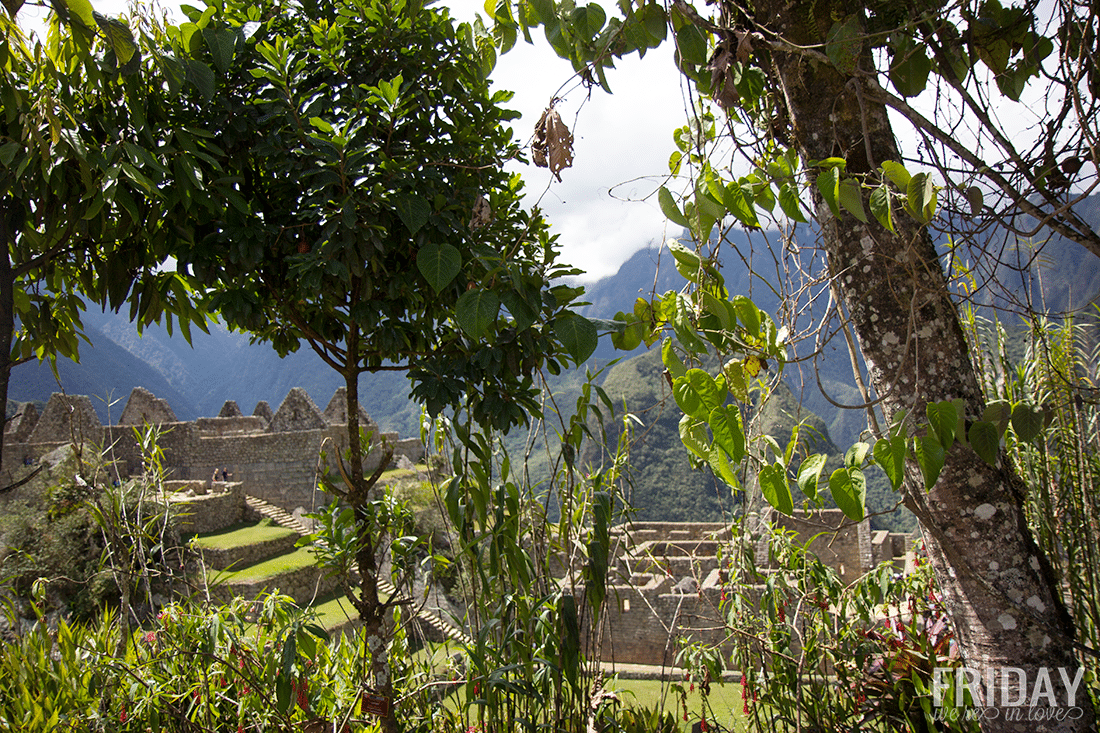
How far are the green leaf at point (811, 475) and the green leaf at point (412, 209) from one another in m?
0.94

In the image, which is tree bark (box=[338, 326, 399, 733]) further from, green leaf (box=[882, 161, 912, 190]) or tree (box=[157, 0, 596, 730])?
green leaf (box=[882, 161, 912, 190])

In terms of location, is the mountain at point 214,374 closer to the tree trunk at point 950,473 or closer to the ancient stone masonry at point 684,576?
the ancient stone masonry at point 684,576

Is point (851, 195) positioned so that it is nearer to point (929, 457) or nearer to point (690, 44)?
point (929, 457)

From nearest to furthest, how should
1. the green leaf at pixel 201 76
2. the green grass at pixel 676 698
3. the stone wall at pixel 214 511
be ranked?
the green leaf at pixel 201 76 → the green grass at pixel 676 698 → the stone wall at pixel 214 511

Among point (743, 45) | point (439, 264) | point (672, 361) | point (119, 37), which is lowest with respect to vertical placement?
point (672, 361)

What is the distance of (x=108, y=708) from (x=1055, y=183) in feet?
9.47

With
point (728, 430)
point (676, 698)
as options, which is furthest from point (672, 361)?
point (676, 698)

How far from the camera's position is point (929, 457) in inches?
34.8

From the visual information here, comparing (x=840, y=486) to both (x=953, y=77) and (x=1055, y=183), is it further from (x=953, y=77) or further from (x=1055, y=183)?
(x=953, y=77)

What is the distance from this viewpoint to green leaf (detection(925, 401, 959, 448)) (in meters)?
0.92

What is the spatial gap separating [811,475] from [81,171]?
1.49m

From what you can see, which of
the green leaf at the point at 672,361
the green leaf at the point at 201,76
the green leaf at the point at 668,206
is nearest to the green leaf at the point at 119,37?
the green leaf at the point at 201,76

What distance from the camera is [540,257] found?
185cm

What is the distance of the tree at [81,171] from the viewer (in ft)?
4.28
